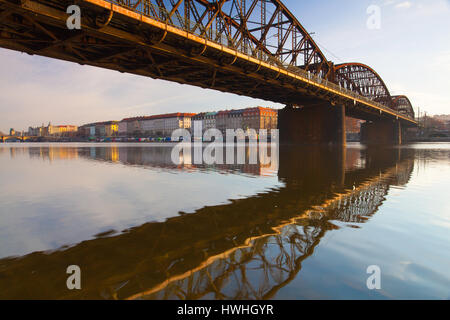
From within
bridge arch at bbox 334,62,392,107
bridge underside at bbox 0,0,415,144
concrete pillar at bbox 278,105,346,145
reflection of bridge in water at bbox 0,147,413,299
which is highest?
bridge arch at bbox 334,62,392,107

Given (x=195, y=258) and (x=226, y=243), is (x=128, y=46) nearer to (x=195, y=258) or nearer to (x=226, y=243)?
(x=226, y=243)

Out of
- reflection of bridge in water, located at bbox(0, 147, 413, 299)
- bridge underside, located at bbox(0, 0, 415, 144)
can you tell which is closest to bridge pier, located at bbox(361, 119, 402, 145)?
bridge underside, located at bbox(0, 0, 415, 144)

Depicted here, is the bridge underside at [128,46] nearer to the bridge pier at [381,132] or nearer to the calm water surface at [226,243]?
the calm water surface at [226,243]

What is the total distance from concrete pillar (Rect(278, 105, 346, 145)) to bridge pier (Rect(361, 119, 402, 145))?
51565mm

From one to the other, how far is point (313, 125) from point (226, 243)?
4835cm

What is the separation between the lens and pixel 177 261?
4.54 metres

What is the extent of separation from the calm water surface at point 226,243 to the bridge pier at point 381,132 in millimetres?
94729

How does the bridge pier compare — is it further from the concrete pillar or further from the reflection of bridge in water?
the reflection of bridge in water

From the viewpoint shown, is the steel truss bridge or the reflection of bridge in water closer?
the reflection of bridge in water

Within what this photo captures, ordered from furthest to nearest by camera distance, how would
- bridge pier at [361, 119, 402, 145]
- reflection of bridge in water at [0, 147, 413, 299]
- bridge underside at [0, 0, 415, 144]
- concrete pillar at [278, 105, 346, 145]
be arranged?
bridge pier at [361, 119, 402, 145] < concrete pillar at [278, 105, 346, 145] < bridge underside at [0, 0, 415, 144] < reflection of bridge in water at [0, 147, 413, 299]

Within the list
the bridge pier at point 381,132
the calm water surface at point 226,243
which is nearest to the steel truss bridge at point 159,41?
the calm water surface at point 226,243

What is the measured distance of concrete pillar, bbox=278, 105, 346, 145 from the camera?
48.2 m
